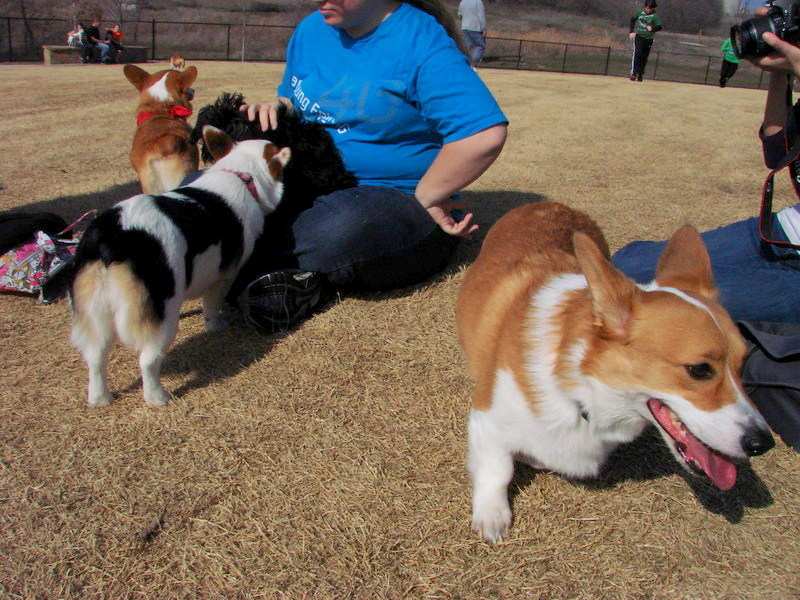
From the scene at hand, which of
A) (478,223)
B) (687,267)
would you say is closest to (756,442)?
(687,267)

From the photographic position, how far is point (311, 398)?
7.80 ft

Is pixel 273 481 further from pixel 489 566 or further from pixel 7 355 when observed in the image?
pixel 7 355

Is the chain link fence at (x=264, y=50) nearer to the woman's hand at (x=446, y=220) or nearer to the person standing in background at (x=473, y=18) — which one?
the person standing in background at (x=473, y=18)

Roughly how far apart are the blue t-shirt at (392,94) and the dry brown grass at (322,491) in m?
0.75

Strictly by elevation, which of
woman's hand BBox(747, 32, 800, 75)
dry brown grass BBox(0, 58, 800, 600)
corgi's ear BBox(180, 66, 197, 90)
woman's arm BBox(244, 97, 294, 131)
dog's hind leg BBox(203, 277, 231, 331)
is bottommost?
dry brown grass BBox(0, 58, 800, 600)

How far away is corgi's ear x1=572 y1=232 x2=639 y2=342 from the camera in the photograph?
1504 mm

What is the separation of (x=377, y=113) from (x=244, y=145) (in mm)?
688

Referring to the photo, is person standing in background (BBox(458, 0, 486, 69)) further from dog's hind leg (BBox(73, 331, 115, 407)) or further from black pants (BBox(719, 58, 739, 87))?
dog's hind leg (BBox(73, 331, 115, 407))

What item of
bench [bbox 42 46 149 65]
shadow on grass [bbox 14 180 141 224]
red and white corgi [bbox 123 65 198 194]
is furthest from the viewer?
bench [bbox 42 46 149 65]

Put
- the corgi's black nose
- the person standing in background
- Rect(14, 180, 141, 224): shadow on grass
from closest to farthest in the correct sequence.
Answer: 1. the corgi's black nose
2. Rect(14, 180, 141, 224): shadow on grass
3. the person standing in background

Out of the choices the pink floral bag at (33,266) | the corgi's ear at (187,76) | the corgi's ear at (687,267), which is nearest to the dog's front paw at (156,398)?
the pink floral bag at (33,266)

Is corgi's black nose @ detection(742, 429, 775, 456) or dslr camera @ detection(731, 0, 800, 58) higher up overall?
dslr camera @ detection(731, 0, 800, 58)

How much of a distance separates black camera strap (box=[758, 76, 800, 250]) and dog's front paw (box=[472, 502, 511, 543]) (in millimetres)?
1740

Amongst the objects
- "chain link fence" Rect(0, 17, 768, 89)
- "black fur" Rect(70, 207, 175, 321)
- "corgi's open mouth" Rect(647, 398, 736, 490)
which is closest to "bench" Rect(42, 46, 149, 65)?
"chain link fence" Rect(0, 17, 768, 89)
